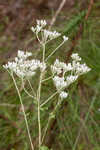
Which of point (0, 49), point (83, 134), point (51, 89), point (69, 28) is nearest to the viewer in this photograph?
point (51, 89)

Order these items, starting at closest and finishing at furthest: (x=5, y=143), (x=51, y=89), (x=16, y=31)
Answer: (x=51, y=89), (x=5, y=143), (x=16, y=31)

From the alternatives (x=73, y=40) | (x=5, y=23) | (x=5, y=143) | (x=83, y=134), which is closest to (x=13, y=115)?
(x=5, y=143)

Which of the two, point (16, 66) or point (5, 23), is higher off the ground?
point (5, 23)

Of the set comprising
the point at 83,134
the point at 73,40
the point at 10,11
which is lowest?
the point at 83,134

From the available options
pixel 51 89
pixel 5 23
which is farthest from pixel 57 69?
pixel 5 23

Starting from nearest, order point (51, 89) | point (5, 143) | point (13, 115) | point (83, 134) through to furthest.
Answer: point (51, 89) < point (83, 134) < point (5, 143) < point (13, 115)

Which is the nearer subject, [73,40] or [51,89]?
[51,89]

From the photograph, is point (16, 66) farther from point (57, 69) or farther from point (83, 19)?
point (83, 19)

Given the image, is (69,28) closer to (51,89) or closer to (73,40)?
Result: (73,40)

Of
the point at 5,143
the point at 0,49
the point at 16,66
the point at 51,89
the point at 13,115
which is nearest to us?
the point at 16,66
